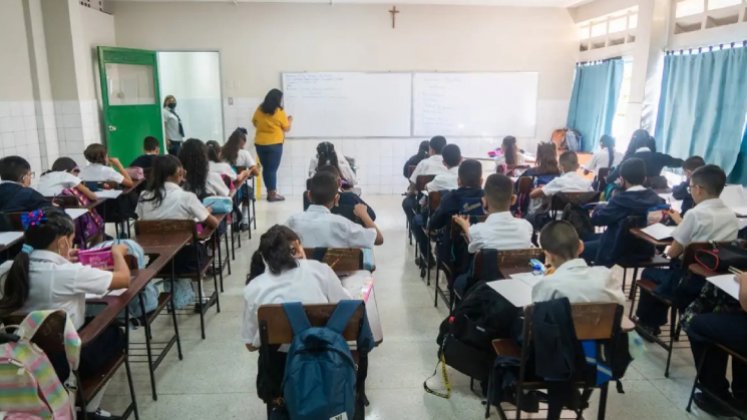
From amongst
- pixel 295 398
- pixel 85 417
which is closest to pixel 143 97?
pixel 85 417

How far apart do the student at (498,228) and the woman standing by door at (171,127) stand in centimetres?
601

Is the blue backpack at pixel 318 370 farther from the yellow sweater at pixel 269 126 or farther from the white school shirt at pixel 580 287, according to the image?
the yellow sweater at pixel 269 126

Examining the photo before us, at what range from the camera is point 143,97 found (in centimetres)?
750

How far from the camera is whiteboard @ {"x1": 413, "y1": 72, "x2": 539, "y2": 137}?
7.86 m

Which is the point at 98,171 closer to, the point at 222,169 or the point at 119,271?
the point at 222,169

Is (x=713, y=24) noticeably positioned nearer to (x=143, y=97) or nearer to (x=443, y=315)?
(x=443, y=315)

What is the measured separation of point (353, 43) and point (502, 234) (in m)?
5.43

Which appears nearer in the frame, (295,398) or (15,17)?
(295,398)

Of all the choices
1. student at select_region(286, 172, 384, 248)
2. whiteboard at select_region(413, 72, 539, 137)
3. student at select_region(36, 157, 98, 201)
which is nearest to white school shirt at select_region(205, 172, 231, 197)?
student at select_region(36, 157, 98, 201)

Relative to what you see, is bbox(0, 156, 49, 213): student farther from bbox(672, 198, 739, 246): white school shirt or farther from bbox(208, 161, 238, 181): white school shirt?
bbox(672, 198, 739, 246): white school shirt

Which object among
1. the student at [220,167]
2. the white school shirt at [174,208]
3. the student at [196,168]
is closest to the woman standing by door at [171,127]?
the student at [220,167]

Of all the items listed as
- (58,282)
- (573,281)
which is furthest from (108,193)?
(573,281)

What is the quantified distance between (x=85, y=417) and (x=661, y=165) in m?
5.10

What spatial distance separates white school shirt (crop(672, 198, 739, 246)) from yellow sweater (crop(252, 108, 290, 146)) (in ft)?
17.7
